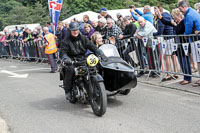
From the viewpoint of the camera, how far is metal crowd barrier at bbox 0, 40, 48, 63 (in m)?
18.1

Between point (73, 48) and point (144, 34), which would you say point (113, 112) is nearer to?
Answer: point (73, 48)

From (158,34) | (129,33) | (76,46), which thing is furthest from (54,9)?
(76,46)

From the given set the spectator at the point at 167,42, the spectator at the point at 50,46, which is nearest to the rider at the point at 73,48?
the spectator at the point at 167,42

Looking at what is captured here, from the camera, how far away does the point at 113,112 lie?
6570 mm

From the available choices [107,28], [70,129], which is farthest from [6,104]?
[107,28]

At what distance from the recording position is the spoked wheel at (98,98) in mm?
6055

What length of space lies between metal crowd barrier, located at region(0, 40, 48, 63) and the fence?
7530 mm

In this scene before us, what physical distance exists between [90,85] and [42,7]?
68.7m

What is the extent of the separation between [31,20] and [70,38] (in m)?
62.2

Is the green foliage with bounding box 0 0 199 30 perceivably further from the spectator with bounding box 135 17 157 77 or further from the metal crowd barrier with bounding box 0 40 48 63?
the spectator with bounding box 135 17 157 77

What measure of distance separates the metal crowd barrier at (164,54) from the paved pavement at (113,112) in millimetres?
628

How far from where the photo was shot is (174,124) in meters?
5.57

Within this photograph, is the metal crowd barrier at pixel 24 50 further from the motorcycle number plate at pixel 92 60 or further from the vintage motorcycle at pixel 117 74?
the motorcycle number plate at pixel 92 60

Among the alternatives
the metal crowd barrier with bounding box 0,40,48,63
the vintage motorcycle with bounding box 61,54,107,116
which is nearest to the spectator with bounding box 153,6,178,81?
the vintage motorcycle with bounding box 61,54,107,116
